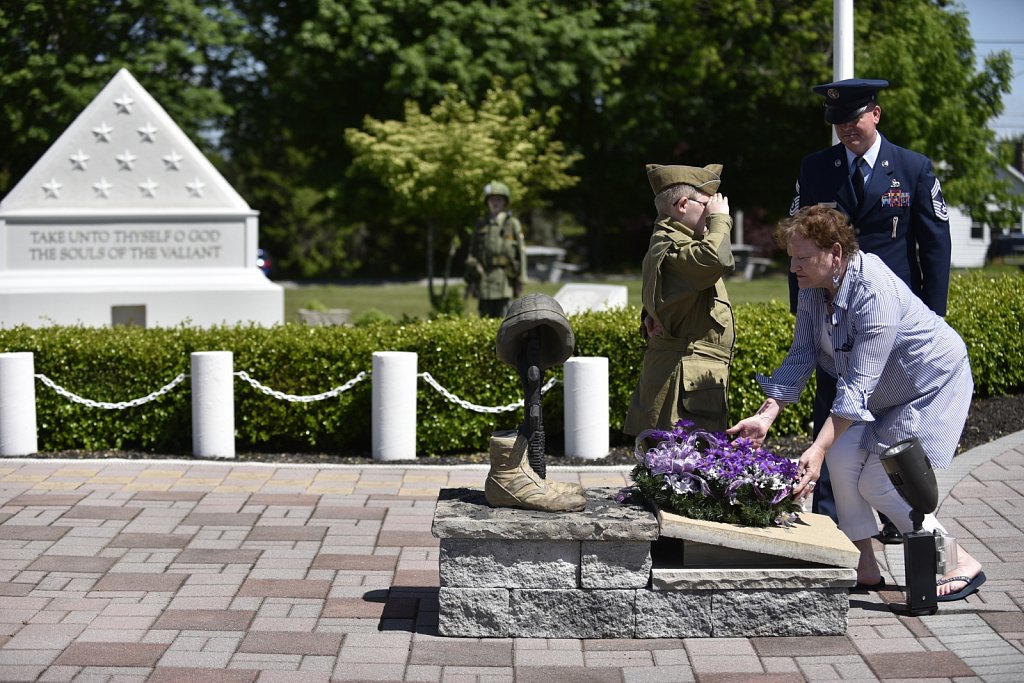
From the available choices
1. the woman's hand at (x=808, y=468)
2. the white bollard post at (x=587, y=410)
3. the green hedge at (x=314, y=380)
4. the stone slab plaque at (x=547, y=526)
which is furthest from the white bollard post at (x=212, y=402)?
the woman's hand at (x=808, y=468)

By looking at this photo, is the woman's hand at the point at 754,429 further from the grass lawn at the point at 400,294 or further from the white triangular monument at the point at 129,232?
the grass lawn at the point at 400,294

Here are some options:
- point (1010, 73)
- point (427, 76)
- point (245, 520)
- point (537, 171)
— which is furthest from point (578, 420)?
point (427, 76)

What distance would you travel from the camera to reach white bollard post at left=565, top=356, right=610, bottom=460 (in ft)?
26.9

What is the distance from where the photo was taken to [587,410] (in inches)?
325

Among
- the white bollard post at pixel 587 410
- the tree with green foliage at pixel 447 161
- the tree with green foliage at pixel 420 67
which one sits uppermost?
the tree with green foliage at pixel 420 67

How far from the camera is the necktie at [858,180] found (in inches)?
220

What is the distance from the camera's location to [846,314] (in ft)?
15.5

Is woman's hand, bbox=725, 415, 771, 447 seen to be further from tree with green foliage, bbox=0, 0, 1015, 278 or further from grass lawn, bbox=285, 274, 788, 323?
tree with green foliage, bbox=0, 0, 1015, 278

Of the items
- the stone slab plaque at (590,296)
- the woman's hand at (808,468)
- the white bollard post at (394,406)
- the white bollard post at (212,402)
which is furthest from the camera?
the stone slab plaque at (590,296)

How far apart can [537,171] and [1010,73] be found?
10513 mm

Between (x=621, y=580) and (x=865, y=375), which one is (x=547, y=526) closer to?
(x=621, y=580)

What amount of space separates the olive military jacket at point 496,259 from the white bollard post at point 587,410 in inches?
226

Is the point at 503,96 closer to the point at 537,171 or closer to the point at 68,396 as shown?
the point at 537,171

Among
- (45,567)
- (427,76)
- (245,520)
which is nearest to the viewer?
(45,567)
